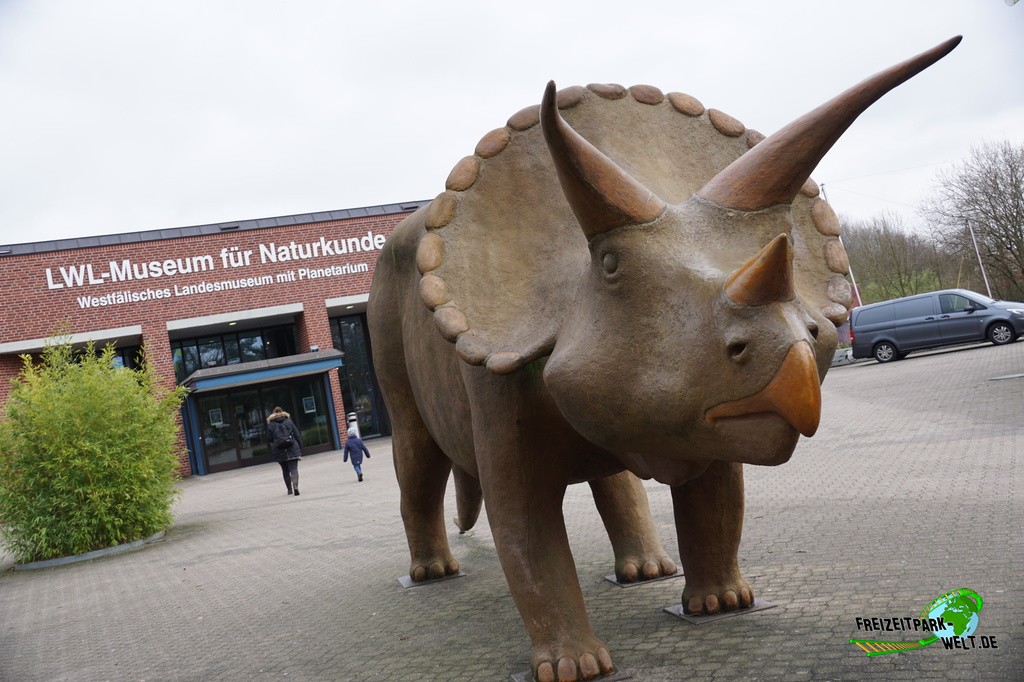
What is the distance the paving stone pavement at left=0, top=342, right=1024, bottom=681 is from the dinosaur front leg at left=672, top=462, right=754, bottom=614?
0.15m

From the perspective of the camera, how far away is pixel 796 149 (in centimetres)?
297

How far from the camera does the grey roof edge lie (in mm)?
25391

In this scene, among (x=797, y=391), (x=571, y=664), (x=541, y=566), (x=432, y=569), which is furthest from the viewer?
(x=432, y=569)

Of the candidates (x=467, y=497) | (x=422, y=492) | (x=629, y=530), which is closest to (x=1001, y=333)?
(x=467, y=497)

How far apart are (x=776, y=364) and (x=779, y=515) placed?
496 centimetres

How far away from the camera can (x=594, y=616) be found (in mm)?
4855

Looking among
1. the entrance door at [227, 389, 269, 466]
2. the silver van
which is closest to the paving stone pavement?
the silver van

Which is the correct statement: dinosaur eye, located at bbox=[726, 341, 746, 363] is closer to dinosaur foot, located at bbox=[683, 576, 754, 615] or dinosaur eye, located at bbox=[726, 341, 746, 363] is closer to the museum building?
dinosaur foot, located at bbox=[683, 576, 754, 615]

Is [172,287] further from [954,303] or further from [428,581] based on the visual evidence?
A: [428,581]

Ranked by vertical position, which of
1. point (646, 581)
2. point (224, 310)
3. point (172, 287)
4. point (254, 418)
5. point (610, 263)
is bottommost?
point (646, 581)

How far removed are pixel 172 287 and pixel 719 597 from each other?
24.3 m

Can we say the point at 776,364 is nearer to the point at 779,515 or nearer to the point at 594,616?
the point at 594,616

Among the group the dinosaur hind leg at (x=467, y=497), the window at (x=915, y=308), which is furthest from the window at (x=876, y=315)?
the dinosaur hind leg at (x=467, y=497)

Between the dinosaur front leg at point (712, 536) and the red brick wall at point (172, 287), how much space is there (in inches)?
800
